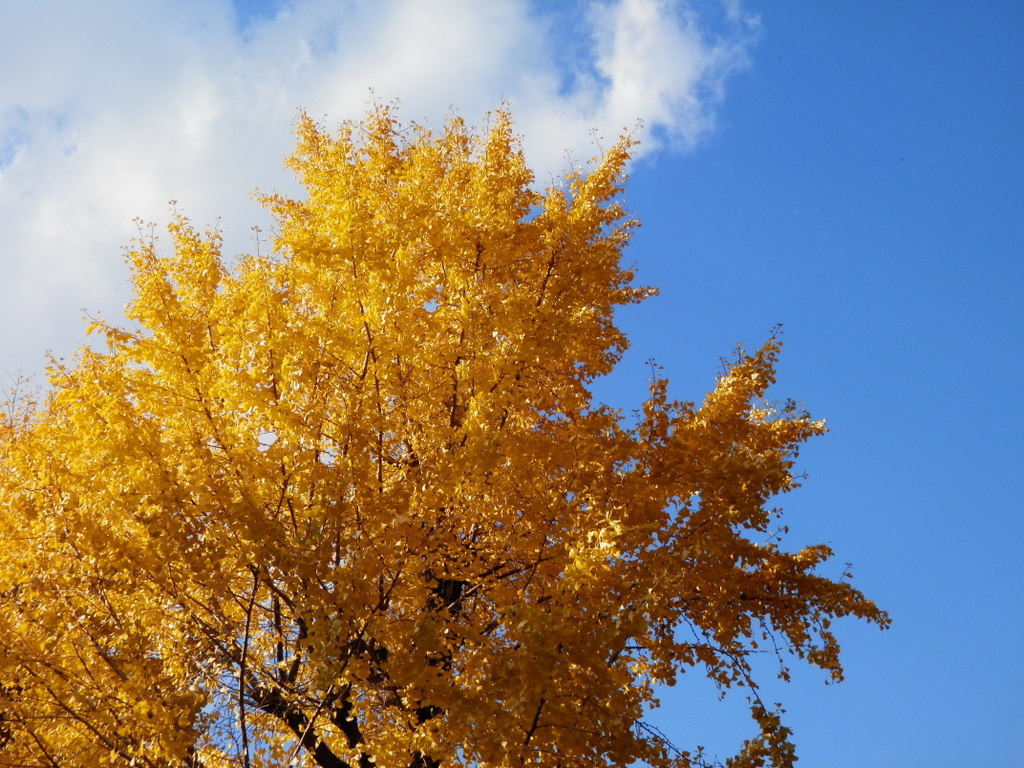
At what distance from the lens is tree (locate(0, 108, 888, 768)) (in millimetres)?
3914

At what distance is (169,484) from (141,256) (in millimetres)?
1995

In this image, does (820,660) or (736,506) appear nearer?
(736,506)

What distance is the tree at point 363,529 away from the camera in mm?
3914

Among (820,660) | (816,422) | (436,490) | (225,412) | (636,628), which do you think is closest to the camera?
(636,628)

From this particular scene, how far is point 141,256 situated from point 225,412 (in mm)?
1484

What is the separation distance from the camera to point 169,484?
407 centimetres

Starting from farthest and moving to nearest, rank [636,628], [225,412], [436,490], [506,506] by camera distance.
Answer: [506,506]
[225,412]
[436,490]
[636,628]

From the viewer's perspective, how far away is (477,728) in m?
3.72

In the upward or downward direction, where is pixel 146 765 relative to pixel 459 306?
downward

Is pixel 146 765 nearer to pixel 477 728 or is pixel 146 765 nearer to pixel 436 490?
pixel 477 728

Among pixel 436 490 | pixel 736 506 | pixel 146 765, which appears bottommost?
pixel 146 765

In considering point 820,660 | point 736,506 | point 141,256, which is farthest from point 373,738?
point 141,256

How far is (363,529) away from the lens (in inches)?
170

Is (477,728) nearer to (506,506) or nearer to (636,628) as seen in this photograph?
(636,628)
